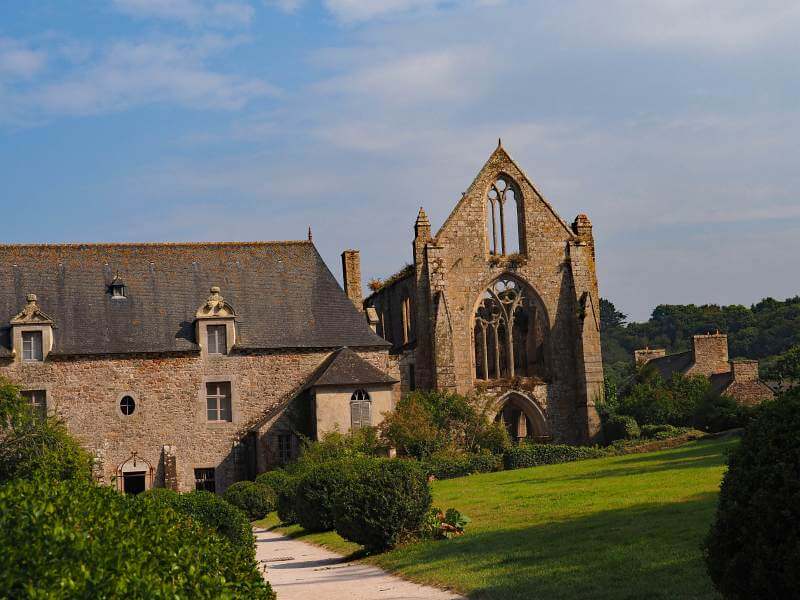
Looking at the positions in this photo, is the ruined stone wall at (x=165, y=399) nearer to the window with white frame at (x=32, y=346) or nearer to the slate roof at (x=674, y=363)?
the window with white frame at (x=32, y=346)

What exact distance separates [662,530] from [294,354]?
28.4 m

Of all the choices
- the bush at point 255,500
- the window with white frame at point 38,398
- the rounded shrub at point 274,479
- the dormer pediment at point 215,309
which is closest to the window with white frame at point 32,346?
the window with white frame at point 38,398

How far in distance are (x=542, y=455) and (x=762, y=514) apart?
30.0 m

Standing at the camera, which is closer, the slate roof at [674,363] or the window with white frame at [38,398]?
the window with white frame at [38,398]

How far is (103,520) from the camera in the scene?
8812 millimetres

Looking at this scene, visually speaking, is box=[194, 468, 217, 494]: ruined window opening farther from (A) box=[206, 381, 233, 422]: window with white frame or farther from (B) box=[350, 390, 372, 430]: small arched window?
(B) box=[350, 390, 372, 430]: small arched window

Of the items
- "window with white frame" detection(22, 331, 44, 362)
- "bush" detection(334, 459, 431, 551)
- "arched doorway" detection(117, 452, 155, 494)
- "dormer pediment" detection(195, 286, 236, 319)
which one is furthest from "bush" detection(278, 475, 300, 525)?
"window with white frame" detection(22, 331, 44, 362)

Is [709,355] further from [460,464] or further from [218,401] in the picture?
[218,401]

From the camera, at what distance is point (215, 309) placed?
140 feet

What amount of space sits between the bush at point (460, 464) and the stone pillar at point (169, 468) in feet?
30.8

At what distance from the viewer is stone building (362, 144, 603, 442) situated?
4531cm

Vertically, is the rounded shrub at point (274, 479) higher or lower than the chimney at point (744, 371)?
lower

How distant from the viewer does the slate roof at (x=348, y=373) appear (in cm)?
4059

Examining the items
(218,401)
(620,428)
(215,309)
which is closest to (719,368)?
(620,428)
